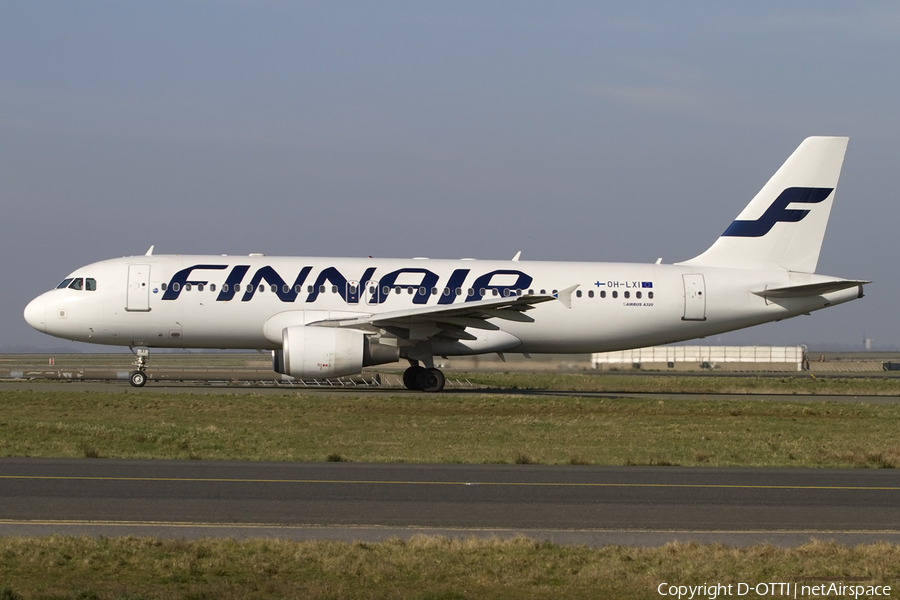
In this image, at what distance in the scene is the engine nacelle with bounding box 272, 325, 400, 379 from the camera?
27.0 m

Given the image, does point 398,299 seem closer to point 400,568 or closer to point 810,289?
point 810,289

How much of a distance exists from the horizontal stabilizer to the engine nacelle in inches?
518

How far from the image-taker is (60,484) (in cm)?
1193

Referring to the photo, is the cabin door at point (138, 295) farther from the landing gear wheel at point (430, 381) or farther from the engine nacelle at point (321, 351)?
the landing gear wheel at point (430, 381)

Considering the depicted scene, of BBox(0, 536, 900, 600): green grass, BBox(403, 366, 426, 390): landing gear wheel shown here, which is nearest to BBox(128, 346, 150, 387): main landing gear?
BBox(403, 366, 426, 390): landing gear wheel

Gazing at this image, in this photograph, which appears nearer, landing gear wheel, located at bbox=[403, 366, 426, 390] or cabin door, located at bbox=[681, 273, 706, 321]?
landing gear wheel, located at bbox=[403, 366, 426, 390]

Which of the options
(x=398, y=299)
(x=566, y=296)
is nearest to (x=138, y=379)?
(x=398, y=299)

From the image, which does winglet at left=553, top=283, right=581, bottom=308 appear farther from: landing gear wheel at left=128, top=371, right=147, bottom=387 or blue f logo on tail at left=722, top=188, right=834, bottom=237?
landing gear wheel at left=128, top=371, right=147, bottom=387

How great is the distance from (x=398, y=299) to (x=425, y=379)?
102 inches

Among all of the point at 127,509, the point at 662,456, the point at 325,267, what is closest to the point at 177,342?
the point at 325,267

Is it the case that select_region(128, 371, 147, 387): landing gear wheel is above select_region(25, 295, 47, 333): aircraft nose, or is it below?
below

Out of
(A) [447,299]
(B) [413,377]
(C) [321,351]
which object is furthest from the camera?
(B) [413,377]

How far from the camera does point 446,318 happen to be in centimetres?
2798

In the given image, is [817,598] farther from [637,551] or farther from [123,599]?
[123,599]
